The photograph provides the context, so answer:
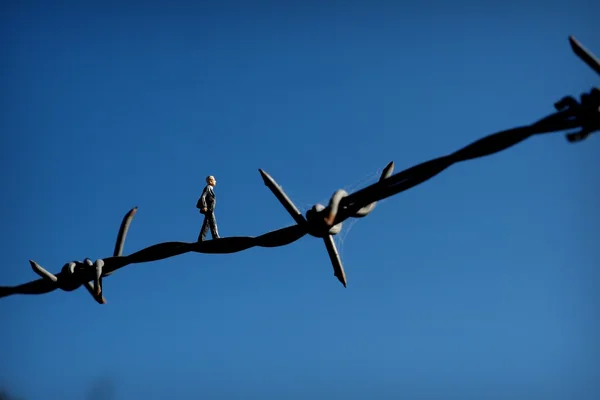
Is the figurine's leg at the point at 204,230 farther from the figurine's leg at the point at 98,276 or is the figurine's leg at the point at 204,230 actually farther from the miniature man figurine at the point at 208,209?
the figurine's leg at the point at 98,276

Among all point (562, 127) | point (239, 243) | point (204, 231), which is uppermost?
point (204, 231)

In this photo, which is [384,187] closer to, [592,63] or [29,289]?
[592,63]

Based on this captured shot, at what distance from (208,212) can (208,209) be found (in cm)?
2

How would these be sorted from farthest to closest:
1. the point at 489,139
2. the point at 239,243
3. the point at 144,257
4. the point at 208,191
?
the point at 208,191 → the point at 144,257 → the point at 239,243 → the point at 489,139

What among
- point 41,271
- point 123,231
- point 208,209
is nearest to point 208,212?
point 208,209

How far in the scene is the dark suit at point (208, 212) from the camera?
3.88 metres

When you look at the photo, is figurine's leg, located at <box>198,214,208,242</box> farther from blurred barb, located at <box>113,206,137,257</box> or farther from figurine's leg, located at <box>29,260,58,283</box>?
figurine's leg, located at <box>29,260,58,283</box>

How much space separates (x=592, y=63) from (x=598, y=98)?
0.44 feet

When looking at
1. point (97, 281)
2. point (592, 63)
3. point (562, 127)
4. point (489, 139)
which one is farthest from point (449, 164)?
point (97, 281)

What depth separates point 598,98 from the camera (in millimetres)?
2609

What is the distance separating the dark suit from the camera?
12.7ft

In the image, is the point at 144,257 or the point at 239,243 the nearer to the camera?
the point at 239,243

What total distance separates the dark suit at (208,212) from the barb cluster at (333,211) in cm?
31

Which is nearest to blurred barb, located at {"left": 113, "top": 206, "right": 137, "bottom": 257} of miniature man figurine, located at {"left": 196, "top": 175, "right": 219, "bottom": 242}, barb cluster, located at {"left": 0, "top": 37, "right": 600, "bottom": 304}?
barb cluster, located at {"left": 0, "top": 37, "right": 600, "bottom": 304}
